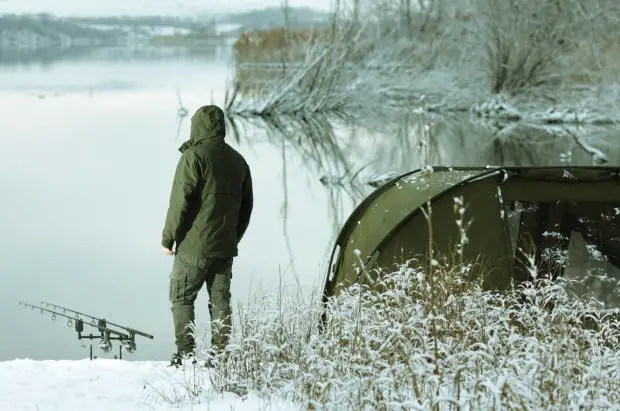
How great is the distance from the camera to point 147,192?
18734 mm

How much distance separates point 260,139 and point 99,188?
5994mm

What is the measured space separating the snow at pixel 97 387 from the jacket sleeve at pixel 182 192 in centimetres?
79

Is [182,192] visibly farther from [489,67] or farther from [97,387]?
[489,67]

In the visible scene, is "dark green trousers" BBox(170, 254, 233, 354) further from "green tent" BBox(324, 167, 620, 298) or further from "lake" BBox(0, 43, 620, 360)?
"green tent" BBox(324, 167, 620, 298)

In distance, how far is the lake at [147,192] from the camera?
34.6 feet

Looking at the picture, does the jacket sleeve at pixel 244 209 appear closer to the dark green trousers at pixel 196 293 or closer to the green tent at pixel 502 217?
the dark green trousers at pixel 196 293

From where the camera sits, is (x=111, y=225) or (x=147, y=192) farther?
(x=147, y=192)

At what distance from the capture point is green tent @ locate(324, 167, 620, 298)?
6.13m

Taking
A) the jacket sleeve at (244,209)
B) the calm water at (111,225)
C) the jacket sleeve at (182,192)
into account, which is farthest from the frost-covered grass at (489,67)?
the jacket sleeve at (182,192)

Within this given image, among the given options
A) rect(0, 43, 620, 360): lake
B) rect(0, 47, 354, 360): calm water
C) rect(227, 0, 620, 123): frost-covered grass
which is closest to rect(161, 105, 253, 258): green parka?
rect(0, 43, 620, 360): lake

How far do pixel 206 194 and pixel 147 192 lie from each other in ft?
43.6

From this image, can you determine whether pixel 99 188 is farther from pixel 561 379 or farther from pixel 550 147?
pixel 561 379

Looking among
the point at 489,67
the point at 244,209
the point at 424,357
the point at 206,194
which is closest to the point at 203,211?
the point at 206,194

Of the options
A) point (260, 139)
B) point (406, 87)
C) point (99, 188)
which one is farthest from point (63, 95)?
point (99, 188)
